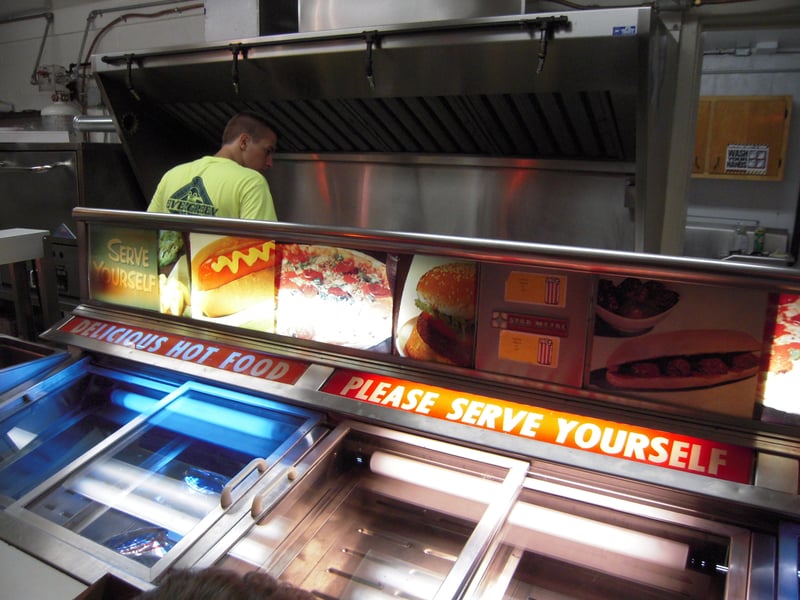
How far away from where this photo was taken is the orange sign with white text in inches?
48.1

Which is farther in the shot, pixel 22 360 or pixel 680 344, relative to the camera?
pixel 22 360

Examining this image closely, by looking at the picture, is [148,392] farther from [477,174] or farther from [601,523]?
[477,174]

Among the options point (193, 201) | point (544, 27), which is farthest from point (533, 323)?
point (193, 201)

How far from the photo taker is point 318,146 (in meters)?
3.49

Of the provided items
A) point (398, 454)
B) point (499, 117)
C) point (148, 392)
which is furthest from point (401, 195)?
point (398, 454)

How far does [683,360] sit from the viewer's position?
1.26 metres

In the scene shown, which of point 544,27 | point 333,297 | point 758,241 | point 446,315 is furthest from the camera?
point 758,241

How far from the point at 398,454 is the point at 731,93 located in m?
3.65

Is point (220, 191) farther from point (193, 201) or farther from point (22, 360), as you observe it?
point (22, 360)

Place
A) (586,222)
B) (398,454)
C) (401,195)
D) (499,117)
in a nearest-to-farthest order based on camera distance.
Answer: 1. (398,454)
2. (499,117)
3. (586,222)
4. (401,195)

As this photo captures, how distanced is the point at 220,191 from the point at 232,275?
1.92 feet

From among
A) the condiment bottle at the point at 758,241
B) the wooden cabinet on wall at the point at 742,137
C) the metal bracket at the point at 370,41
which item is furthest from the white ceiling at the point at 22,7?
the condiment bottle at the point at 758,241

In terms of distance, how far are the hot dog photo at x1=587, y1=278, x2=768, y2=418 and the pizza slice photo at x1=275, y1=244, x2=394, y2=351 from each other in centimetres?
57

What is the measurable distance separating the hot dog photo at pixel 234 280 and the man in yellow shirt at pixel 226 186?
1.31 feet
